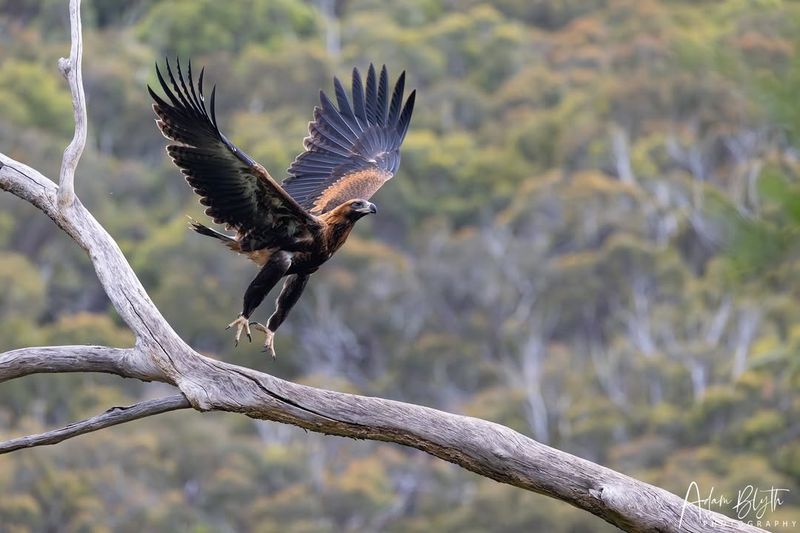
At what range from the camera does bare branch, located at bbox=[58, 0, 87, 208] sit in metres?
7.99

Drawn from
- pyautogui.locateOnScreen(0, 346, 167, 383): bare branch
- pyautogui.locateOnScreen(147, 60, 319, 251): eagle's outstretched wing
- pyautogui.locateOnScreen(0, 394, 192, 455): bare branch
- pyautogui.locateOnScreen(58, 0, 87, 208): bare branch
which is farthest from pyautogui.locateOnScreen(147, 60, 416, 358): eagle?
pyautogui.locateOnScreen(0, 394, 192, 455): bare branch

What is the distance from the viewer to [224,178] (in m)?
9.50

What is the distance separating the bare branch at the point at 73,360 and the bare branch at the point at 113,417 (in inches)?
8.9

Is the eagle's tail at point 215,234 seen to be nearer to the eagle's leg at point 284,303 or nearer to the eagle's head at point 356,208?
the eagle's leg at point 284,303

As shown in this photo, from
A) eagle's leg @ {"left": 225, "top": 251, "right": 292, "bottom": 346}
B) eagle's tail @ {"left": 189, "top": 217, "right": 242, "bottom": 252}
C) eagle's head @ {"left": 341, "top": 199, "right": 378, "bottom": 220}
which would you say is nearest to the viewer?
eagle's tail @ {"left": 189, "top": 217, "right": 242, "bottom": 252}

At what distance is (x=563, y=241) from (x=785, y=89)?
39.2 metres

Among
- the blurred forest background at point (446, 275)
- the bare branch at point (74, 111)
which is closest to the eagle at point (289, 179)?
the bare branch at point (74, 111)

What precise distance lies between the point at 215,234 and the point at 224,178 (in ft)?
1.48

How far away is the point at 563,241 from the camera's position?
47.2 meters

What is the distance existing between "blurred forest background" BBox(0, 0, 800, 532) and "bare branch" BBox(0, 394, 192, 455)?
20.0m

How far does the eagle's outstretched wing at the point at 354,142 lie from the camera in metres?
11.8

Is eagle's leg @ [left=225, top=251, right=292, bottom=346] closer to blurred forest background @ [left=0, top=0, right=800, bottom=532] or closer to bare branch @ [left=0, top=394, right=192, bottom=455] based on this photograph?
bare branch @ [left=0, top=394, right=192, bottom=455]

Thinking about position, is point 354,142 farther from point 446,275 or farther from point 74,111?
point 446,275

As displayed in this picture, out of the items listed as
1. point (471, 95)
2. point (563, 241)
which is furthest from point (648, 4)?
point (563, 241)
